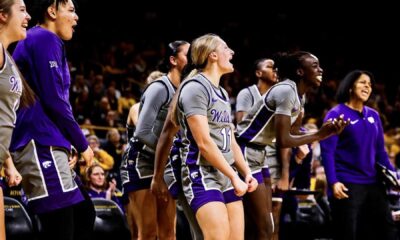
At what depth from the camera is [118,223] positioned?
8258 mm

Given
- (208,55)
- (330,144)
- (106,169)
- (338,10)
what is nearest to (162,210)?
(208,55)

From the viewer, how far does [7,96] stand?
3992mm

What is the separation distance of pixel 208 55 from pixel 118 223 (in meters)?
3.61

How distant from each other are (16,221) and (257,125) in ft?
8.54

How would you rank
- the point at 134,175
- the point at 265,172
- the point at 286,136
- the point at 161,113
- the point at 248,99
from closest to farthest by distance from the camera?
the point at 286,136, the point at 161,113, the point at 134,175, the point at 265,172, the point at 248,99

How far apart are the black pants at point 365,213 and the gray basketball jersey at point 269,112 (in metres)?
1.20

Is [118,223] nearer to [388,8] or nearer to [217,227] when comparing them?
[217,227]

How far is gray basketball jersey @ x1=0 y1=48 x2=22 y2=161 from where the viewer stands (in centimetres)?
397

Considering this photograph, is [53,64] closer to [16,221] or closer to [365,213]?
[16,221]

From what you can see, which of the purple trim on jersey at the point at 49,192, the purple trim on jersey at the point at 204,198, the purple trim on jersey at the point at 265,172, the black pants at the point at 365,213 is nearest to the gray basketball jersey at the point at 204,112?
the purple trim on jersey at the point at 204,198

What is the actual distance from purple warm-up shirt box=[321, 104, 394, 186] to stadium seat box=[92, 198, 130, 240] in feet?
8.07

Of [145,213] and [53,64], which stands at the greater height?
[53,64]

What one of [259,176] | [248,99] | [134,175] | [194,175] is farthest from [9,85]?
[248,99]

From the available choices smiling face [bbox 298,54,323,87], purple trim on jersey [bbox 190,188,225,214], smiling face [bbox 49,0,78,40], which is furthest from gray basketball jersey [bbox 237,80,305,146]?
smiling face [bbox 49,0,78,40]
